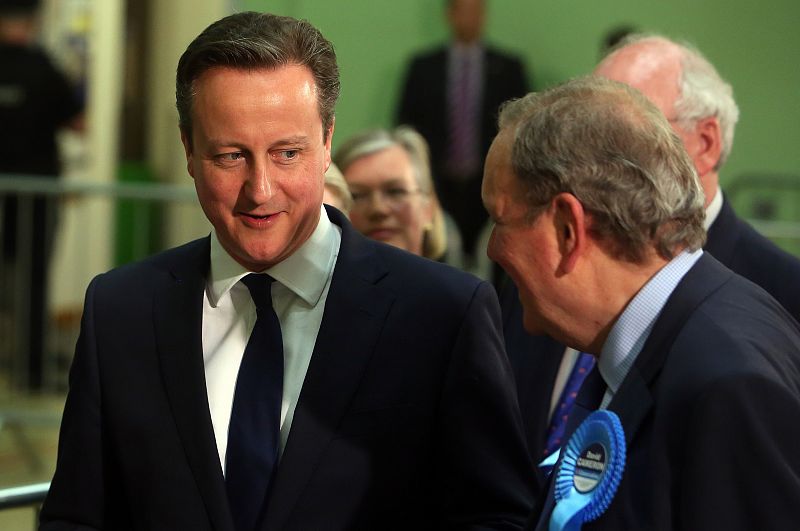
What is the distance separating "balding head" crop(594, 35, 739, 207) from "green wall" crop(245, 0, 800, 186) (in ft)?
13.3

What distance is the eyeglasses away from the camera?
152 inches

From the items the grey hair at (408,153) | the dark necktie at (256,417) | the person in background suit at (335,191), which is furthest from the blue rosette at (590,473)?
the grey hair at (408,153)

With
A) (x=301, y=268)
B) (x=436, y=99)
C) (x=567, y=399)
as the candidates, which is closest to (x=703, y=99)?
(x=567, y=399)

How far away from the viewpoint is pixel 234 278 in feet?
7.22

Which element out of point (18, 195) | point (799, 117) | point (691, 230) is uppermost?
point (691, 230)

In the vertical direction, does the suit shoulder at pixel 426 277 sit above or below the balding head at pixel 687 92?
below

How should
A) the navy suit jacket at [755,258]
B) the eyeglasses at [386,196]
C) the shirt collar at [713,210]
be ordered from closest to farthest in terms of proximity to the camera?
the navy suit jacket at [755,258], the shirt collar at [713,210], the eyeglasses at [386,196]

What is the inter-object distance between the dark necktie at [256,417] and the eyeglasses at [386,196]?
5.58 ft

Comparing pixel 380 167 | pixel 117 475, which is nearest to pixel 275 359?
pixel 117 475

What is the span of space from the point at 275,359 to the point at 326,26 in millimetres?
5345

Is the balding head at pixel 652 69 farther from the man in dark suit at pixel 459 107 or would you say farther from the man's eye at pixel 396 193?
the man in dark suit at pixel 459 107

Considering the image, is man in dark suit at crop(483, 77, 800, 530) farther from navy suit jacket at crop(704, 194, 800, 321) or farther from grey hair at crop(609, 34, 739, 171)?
grey hair at crop(609, 34, 739, 171)

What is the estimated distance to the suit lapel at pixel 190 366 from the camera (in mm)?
2066

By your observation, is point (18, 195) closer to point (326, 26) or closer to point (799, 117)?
point (326, 26)
